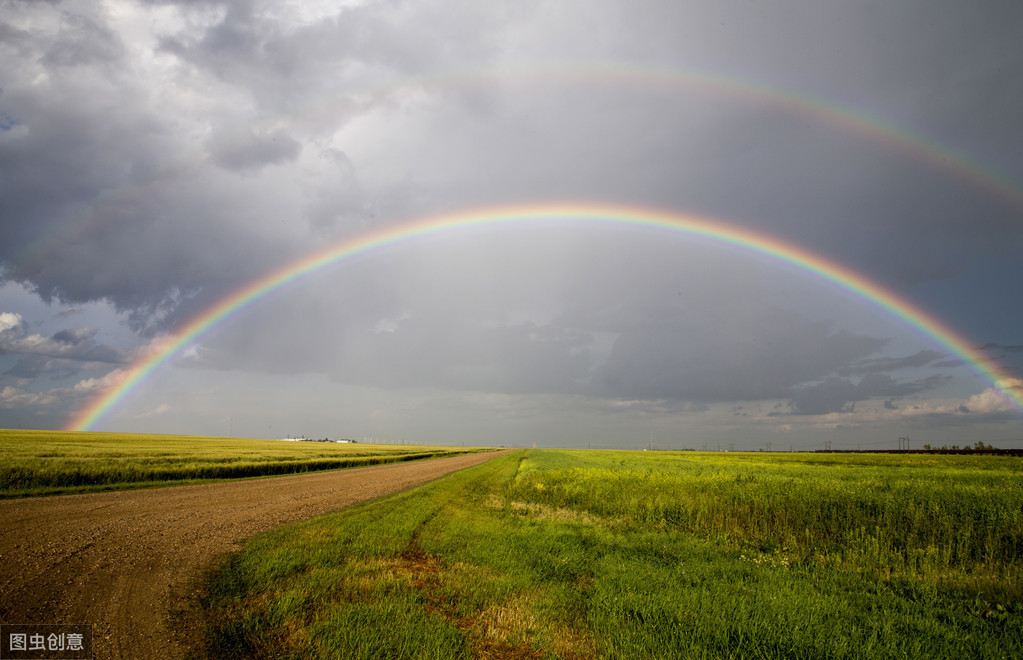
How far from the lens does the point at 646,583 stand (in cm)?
866

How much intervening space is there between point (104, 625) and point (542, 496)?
17792 millimetres

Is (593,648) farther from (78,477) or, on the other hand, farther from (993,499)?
(78,477)

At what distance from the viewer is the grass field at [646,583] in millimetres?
6199

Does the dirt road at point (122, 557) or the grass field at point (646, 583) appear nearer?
the dirt road at point (122, 557)

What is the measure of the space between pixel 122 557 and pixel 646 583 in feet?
33.1

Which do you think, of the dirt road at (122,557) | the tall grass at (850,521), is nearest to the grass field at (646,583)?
the tall grass at (850,521)

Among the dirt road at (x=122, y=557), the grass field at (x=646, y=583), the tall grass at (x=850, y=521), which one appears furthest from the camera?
the tall grass at (x=850, y=521)

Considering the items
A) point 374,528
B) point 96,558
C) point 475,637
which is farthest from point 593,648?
point 96,558

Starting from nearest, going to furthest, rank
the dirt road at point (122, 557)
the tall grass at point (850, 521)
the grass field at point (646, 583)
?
the dirt road at point (122, 557) < the grass field at point (646, 583) < the tall grass at point (850, 521)

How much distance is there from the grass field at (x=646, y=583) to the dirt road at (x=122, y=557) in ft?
2.23

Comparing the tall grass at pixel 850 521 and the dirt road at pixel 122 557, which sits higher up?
the dirt road at pixel 122 557

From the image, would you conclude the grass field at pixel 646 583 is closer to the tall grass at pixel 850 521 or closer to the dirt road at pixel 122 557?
the tall grass at pixel 850 521

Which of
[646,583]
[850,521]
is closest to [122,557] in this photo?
[646,583]

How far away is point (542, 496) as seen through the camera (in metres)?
21.8
